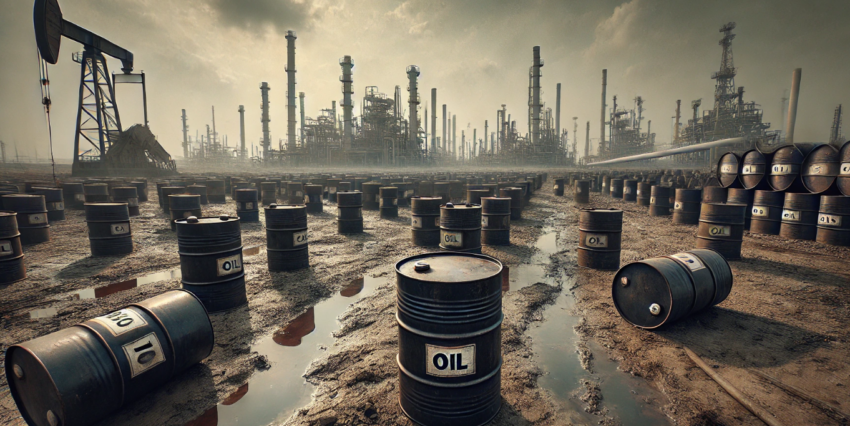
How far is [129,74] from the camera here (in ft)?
98.6

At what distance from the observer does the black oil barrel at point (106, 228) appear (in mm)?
8242

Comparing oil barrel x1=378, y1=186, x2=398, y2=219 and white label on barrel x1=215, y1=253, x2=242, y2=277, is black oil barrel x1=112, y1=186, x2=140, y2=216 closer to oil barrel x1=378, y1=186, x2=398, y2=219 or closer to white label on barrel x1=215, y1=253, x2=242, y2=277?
oil barrel x1=378, y1=186, x2=398, y2=219

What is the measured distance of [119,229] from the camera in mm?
8422

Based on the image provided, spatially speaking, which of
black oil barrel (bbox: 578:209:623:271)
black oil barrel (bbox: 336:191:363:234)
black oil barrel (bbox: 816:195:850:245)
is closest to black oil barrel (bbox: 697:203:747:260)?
black oil barrel (bbox: 578:209:623:271)

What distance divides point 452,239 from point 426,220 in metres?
1.50

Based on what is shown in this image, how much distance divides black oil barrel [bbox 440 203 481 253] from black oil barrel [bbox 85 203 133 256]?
24.7 ft

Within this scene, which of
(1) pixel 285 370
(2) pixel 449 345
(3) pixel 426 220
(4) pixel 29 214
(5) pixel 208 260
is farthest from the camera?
(3) pixel 426 220

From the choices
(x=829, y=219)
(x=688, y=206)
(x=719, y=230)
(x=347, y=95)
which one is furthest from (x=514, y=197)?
(x=347, y=95)

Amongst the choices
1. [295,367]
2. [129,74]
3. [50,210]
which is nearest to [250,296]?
[295,367]

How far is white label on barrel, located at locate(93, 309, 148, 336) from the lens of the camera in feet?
10.2

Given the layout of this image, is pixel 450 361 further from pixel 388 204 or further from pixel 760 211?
pixel 760 211

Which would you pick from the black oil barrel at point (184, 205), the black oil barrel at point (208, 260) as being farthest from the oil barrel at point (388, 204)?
the black oil barrel at point (208, 260)

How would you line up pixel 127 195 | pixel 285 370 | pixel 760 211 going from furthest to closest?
pixel 127 195 < pixel 760 211 < pixel 285 370

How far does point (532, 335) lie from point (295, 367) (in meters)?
2.92
